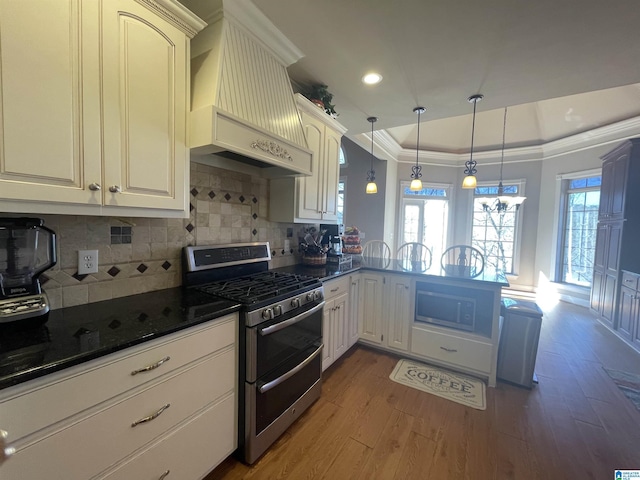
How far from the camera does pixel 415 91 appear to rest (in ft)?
8.64

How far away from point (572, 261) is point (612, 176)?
188 cm

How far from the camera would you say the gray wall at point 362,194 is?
5.46 m

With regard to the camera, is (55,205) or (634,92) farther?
(634,92)

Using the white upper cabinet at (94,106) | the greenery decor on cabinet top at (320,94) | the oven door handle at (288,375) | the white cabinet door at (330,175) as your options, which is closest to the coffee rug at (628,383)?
the oven door handle at (288,375)

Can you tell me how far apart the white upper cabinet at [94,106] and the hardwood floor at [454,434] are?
1.56 metres

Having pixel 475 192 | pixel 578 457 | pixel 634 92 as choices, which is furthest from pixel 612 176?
pixel 578 457

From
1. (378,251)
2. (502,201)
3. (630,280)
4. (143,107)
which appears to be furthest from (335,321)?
(630,280)

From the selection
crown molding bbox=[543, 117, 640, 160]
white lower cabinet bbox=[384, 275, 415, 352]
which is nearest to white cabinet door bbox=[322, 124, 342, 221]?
white lower cabinet bbox=[384, 275, 415, 352]

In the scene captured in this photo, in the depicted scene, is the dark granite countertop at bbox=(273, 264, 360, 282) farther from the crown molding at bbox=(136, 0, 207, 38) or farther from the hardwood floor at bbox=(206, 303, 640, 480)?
the crown molding at bbox=(136, 0, 207, 38)

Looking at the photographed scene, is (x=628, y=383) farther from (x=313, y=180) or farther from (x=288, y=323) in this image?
(x=313, y=180)

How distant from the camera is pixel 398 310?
2.72 meters

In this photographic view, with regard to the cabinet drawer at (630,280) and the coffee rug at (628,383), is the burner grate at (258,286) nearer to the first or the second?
the coffee rug at (628,383)

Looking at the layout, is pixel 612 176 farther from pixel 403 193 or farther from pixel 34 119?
pixel 34 119

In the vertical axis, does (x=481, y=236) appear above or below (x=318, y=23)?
below
